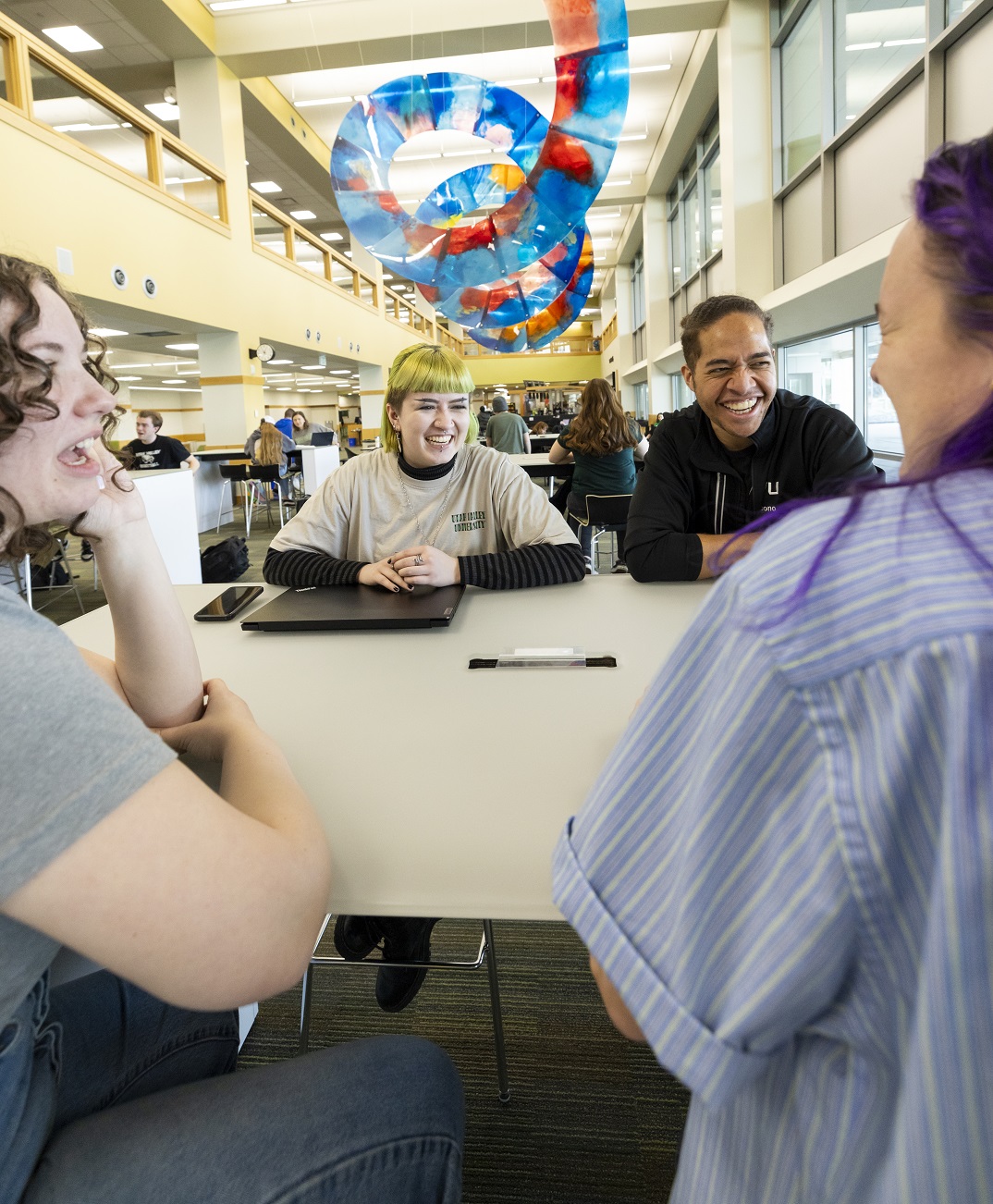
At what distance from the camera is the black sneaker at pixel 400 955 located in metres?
1.46

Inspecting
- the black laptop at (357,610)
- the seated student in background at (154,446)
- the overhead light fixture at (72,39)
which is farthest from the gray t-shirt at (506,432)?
the black laptop at (357,610)

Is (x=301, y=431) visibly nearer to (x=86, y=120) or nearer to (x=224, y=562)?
(x=86, y=120)

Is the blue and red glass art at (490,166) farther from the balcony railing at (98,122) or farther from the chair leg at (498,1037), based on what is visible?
the chair leg at (498,1037)

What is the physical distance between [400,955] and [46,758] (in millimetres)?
1117

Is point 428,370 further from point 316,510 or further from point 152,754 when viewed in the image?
point 152,754

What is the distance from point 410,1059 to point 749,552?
535 millimetres

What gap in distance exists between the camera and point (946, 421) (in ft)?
1.72

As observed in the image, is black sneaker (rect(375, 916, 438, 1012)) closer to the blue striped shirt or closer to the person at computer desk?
the person at computer desk

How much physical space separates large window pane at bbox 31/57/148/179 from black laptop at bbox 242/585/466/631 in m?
6.45

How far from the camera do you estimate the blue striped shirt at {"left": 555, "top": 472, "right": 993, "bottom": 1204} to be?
0.34 meters

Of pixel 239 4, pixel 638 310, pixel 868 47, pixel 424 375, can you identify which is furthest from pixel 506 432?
pixel 638 310

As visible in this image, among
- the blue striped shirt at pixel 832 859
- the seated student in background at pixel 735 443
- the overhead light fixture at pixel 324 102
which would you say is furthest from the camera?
the overhead light fixture at pixel 324 102

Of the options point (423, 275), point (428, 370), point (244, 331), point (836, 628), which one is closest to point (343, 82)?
point (244, 331)

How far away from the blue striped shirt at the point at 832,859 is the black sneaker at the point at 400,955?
1092 mm
